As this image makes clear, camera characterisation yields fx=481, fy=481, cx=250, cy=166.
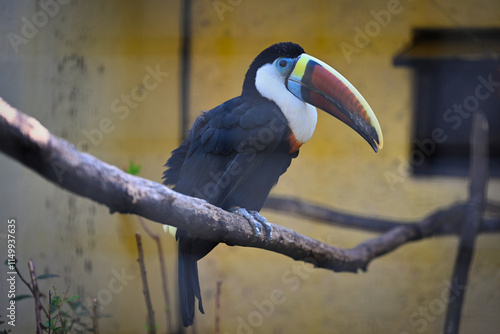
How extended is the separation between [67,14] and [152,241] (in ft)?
3.27

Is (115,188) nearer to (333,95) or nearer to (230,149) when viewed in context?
(230,149)

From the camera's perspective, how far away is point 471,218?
6.95 ft

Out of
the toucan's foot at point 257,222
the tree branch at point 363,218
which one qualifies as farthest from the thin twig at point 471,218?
the toucan's foot at point 257,222

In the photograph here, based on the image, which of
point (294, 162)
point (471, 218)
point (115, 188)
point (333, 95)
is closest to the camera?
point (115, 188)

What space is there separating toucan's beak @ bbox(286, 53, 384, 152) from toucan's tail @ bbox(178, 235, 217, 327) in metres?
0.60

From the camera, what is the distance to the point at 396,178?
7.29 ft

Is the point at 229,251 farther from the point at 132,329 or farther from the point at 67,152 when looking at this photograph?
the point at 67,152

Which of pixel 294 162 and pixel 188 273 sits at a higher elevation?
pixel 294 162

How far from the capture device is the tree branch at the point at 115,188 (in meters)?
0.82

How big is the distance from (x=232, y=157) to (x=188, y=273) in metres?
0.44

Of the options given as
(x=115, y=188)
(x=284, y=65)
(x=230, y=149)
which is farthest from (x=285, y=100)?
(x=115, y=188)

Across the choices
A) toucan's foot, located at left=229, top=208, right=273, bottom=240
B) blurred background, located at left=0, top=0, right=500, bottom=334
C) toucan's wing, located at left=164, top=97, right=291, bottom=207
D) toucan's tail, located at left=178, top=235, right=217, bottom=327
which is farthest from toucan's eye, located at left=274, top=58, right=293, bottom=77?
toucan's tail, located at left=178, top=235, right=217, bottom=327

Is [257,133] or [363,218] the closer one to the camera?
[257,133]

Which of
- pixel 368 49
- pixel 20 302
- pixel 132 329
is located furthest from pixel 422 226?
pixel 20 302
